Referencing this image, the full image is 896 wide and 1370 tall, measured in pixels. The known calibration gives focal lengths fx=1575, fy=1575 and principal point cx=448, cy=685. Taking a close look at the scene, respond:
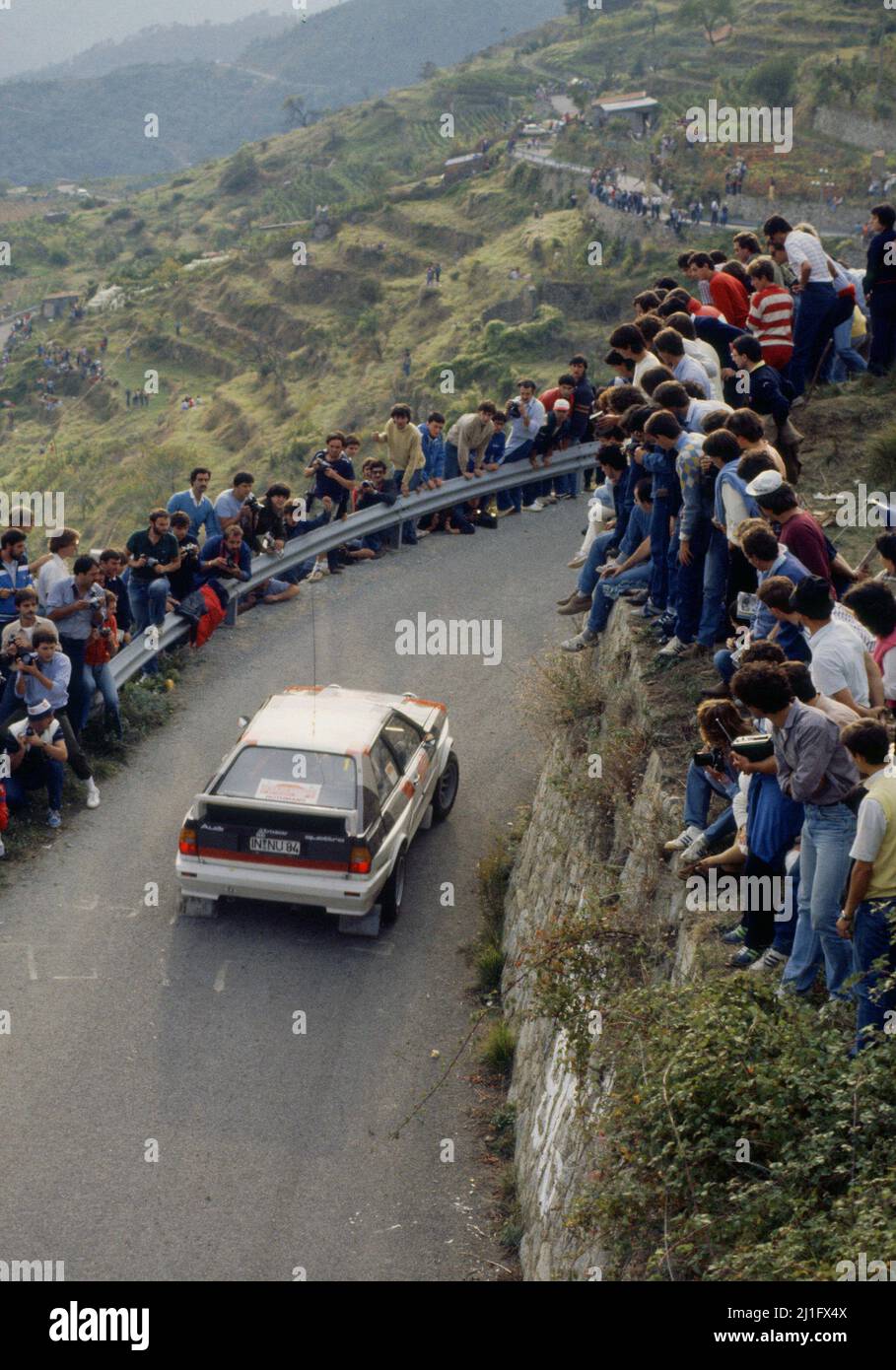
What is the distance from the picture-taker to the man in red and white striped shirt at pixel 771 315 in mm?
14141

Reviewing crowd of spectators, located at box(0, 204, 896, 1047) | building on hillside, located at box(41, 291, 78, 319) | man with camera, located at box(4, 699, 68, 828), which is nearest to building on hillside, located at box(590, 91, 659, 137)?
building on hillside, located at box(41, 291, 78, 319)

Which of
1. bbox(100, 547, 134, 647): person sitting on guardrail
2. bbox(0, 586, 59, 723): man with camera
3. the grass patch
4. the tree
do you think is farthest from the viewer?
the tree

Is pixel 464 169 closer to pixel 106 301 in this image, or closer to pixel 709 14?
pixel 709 14

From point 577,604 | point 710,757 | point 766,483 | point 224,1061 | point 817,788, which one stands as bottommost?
point 224,1061

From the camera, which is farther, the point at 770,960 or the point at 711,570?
the point at 711,570

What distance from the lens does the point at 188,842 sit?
37.6 ft

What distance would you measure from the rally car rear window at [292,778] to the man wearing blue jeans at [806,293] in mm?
6227

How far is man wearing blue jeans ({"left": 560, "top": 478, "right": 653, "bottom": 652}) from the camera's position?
12375 mm

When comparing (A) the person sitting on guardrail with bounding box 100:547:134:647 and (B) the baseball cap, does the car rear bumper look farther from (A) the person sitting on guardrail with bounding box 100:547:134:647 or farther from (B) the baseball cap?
(B) the baseball cap

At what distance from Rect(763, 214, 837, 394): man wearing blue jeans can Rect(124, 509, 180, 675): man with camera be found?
20.5ft

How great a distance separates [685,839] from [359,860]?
9.93 ft

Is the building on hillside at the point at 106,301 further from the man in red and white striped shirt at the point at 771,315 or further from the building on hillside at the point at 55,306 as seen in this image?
the man in red and white striped shirt at the point at 771,315

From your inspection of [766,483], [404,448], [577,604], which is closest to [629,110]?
[404,448]
